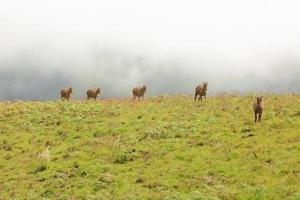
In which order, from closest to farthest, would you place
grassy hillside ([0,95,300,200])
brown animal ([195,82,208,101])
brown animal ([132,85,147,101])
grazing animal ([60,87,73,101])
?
grassy hillside ([0,95,300,200]) → brown animal ([195,82,208,101]) → brown animal ([132,85,147,101]) → grazing animal ([60,87,73,101])

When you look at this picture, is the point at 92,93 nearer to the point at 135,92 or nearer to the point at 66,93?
the point at 66,93

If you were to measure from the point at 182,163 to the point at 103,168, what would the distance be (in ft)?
13.9

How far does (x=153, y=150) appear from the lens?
109ft

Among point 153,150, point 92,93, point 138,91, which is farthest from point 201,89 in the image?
point 153,150

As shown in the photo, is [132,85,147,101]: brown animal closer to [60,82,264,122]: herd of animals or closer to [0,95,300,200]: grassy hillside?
[60,82,264,122]: herd of animals

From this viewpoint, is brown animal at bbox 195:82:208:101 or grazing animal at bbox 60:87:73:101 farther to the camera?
grazing animal at bbox 60:87:73:101

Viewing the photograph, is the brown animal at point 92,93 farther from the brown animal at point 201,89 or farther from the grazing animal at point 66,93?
the brown animal at point 201,89

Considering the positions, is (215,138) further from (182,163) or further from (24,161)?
(24,161)

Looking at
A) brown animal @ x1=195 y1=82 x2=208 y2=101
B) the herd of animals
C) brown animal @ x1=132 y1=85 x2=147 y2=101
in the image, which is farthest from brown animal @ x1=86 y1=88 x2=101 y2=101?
brown animal @ x1=195 y1=82 x2=208 y2=101

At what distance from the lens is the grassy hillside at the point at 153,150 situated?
27.4 metres

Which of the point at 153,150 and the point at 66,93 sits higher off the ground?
the point at 66,93

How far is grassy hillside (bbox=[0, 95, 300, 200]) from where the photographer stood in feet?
89.9

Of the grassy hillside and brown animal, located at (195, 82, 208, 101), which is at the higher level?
brown animal, located at (195, 82, 208, 101)

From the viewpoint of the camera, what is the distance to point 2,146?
37.5 m
